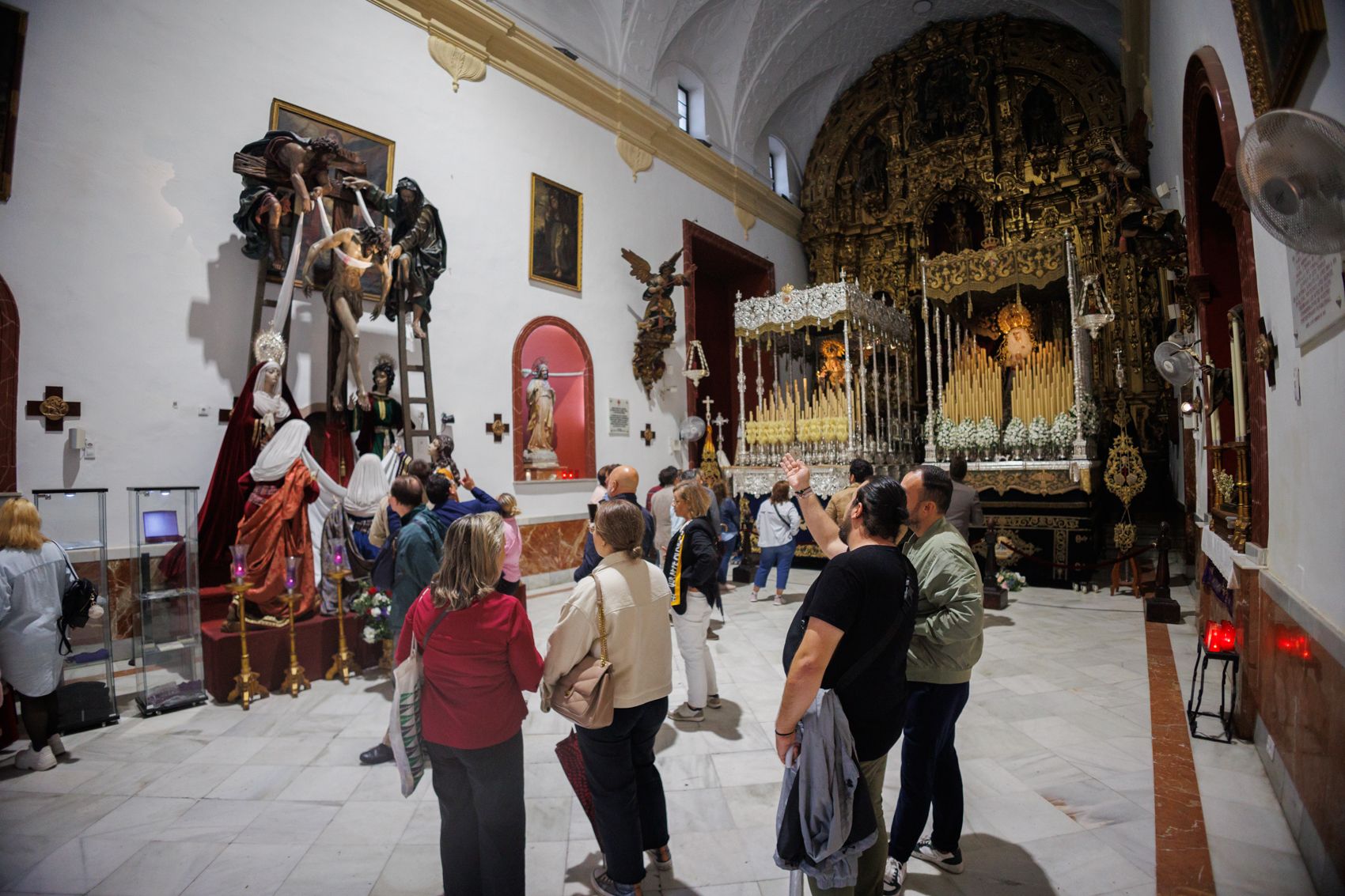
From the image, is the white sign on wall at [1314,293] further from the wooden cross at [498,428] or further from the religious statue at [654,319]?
the religious statue at [654,319]

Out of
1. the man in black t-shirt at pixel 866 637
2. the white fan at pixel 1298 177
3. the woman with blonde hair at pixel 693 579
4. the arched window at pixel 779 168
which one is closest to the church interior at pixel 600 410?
the white fan at pixel 1298 177

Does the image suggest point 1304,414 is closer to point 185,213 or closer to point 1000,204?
point 185,213

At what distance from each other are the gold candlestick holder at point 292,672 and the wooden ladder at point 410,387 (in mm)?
2242

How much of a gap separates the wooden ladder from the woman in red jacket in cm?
515

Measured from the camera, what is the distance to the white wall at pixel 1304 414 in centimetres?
253

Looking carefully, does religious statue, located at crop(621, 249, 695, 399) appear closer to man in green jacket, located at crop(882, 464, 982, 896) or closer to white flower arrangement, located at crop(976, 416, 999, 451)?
white flower arrangement, located at crop(976, 416, 999, 451)

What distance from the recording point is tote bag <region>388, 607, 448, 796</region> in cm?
240

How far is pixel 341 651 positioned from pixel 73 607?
1870 mm

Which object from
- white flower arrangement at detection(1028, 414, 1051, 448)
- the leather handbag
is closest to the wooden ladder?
the leather handbag

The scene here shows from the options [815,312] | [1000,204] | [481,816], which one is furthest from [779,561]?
[1000,204]

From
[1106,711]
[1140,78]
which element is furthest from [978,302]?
[1106,711]

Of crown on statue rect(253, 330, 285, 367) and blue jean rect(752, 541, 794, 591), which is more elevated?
crown on statue rect(253, 330, 285, 367)

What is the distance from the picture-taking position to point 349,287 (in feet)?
22.8

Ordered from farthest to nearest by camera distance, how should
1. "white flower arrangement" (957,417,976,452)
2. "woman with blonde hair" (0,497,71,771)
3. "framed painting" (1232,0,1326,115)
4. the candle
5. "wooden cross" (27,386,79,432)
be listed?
1. "white flower arrangement" (957,417,976,452)
2. "wooden cross" (27,386,79,432)
3. the candle
4. "woman with blonde hair" (0,497,71,771)
5. "framed painting" (1232,0,1326,115)
